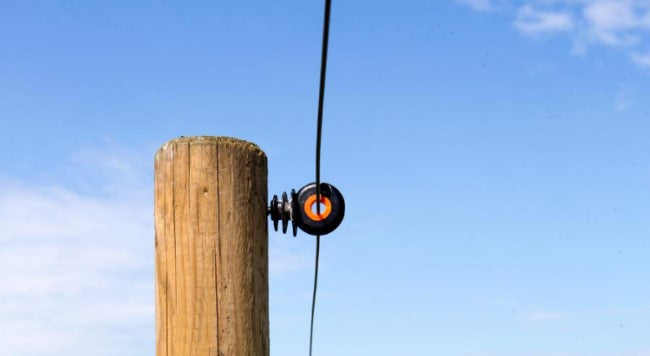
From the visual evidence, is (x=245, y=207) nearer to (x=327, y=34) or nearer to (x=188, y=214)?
(x=188, y=214)

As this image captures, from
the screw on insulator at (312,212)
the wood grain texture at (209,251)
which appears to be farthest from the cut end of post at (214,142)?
the screw on insulator at (312,212)

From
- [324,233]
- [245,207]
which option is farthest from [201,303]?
[324,233]

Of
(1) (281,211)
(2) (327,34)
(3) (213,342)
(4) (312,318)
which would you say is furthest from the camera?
(4) (312,318)

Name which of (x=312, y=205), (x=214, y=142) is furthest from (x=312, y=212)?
(x=214, y=142)

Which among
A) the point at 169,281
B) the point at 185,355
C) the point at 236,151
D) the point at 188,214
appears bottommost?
the point at 185,355

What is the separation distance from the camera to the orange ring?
433cm

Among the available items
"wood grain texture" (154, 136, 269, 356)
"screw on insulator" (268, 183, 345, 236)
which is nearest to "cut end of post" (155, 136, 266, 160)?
"wood grain texture" (154, 136, 269, 356)

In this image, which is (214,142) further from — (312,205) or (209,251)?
(312,205)

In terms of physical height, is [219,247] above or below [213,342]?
above

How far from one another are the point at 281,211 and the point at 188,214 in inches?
17.9

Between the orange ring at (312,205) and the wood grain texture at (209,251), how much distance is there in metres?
0.31

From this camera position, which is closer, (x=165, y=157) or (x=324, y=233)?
(x=165, y=157)

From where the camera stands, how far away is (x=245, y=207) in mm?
3994

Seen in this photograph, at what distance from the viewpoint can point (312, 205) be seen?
434cm
